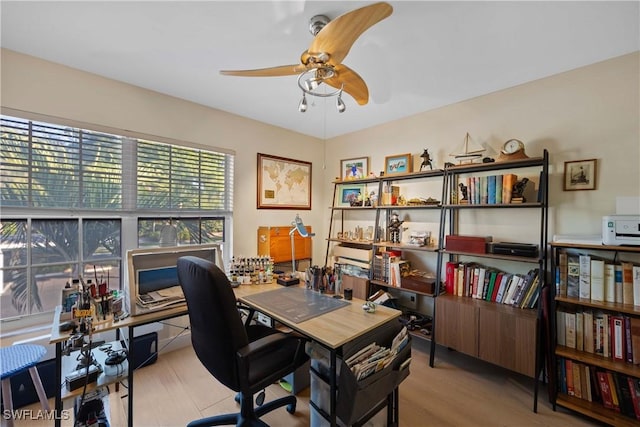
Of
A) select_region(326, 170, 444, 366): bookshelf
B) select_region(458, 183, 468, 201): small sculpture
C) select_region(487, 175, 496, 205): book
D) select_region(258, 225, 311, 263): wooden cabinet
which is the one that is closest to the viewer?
select_region(487, 175, 496, 205): book

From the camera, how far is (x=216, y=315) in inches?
50.6

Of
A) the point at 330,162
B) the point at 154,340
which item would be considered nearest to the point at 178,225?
the point at 154,340

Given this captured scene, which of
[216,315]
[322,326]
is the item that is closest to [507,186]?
[322,326]

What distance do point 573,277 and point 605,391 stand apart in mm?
755

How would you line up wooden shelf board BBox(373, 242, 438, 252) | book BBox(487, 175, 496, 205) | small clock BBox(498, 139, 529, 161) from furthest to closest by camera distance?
wooden shelf board BBox(373, 242, 438, 252) → book BBox(487, 175, 496, 205) → small clock BBox(498, 139, 529, 161)

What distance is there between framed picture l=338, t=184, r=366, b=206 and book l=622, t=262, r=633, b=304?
2266 mm

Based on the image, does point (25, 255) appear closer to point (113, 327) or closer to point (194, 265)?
point (113, 327)

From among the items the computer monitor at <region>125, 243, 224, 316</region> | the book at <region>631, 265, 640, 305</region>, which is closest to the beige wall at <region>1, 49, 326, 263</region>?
the computer monitor at <region>125, 243, 224, 316</region>

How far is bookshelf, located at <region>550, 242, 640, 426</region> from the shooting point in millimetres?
1677

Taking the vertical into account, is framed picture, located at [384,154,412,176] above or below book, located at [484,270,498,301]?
above

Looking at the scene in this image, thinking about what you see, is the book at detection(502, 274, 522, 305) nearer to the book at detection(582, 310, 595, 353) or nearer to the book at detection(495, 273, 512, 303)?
the book at detection(495, 273, 512, 303)

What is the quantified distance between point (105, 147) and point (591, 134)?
3936 millimetres

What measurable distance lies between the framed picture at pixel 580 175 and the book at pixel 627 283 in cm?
61

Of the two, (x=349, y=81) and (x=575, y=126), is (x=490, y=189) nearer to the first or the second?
(x=575, y=126)
